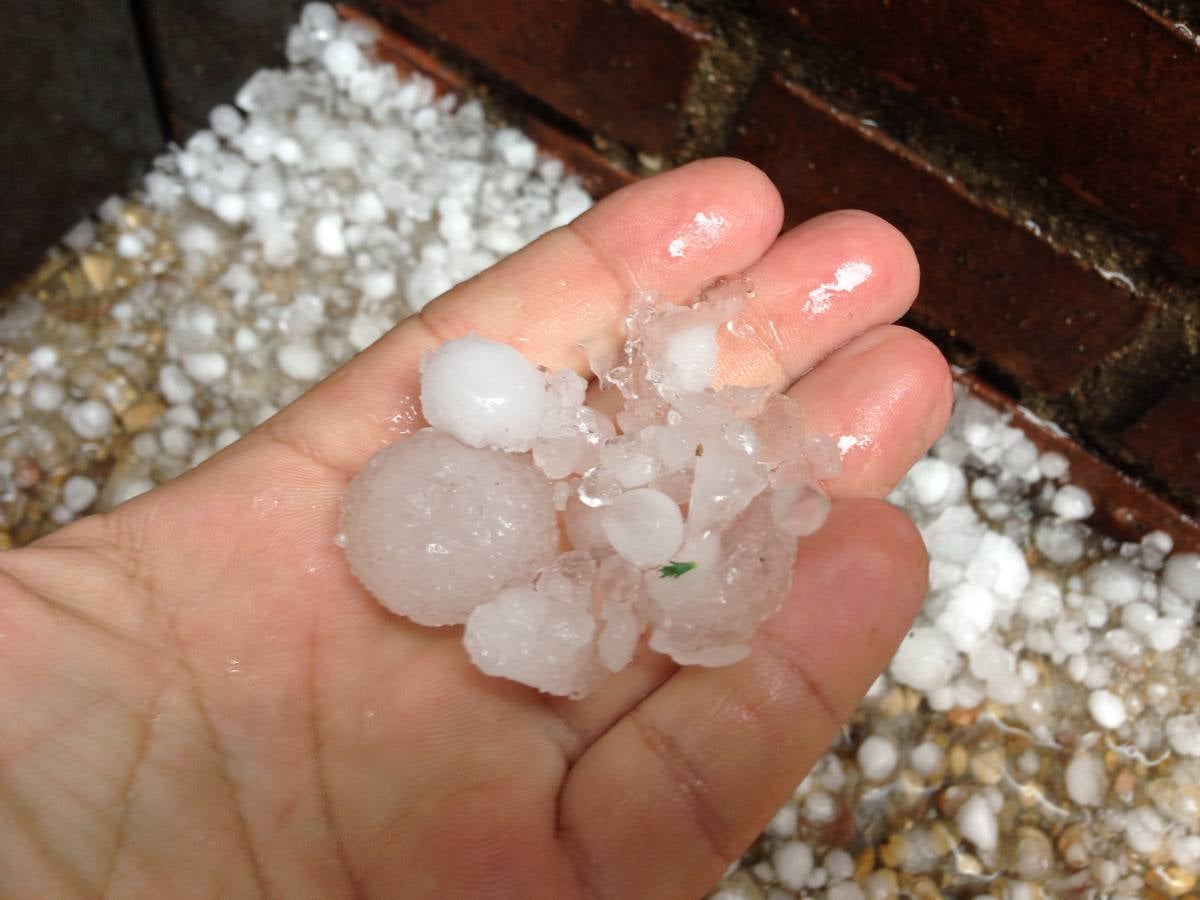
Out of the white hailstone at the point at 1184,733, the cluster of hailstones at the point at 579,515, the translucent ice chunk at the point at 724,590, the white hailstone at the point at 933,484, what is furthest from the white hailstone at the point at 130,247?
the white hailstone at the point at 1184,733

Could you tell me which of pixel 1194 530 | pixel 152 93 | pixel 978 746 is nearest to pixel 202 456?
pixel 152 93

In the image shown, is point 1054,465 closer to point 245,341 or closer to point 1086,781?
point 1086,781

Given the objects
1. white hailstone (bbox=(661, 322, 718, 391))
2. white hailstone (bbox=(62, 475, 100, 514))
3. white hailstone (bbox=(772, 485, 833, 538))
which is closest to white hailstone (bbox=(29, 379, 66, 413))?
white hailstone (bbox=(62, 475, 100, 514))

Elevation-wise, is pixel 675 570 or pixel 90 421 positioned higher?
pixel 675 570

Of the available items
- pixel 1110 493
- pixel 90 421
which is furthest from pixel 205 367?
pixel 1110 493

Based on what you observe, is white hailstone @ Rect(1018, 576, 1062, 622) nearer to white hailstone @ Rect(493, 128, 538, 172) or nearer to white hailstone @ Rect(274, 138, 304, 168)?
white hailstone @ Rect(493, 128, 538, 172)

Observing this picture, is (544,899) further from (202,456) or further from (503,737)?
(202,456)
